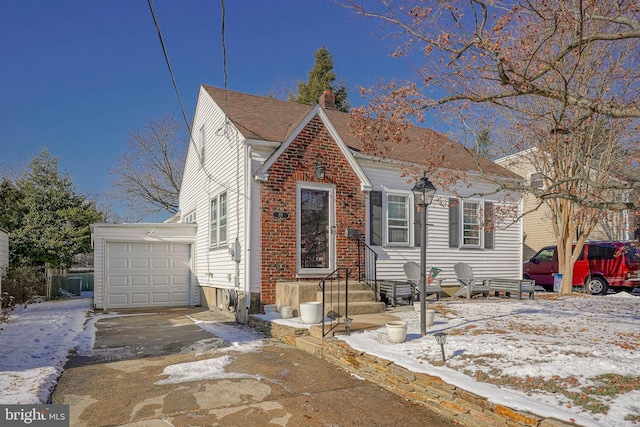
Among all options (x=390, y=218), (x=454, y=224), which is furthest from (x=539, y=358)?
(x=454, y=224)

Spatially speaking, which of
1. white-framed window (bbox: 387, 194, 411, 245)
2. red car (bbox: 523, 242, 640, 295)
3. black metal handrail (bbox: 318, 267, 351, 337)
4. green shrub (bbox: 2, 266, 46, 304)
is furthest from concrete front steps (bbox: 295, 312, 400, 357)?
green shrub (bbox: 2, 266, 46, 304)

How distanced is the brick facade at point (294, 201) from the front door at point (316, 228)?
6.3 inches

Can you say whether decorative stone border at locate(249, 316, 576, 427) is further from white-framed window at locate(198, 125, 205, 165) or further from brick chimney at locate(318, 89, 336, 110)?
brick chimney at locate(318, 89, 336, 110)

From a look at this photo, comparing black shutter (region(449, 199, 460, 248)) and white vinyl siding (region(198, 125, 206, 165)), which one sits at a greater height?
white vinyl siding (region(198, 125, 206, 165))

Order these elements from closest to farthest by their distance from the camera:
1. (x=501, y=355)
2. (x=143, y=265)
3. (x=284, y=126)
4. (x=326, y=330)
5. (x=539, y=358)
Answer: (x=539, y=358) < (x=501, y=355) < (x=326, y=330) < (x=284, y=126) < (x=143, y=265)

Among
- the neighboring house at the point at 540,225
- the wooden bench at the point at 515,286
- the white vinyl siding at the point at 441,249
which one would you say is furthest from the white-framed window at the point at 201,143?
the neighboring house at the point at 540,225

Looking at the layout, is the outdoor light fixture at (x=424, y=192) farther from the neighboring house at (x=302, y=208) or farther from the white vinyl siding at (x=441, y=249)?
the white vinyl siding at (x=441, y=249)

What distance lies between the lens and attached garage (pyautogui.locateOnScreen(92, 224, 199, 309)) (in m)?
14.3

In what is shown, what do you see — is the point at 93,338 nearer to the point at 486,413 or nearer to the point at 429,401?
the point at 429,401

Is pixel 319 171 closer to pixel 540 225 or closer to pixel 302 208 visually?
pixel 302 208

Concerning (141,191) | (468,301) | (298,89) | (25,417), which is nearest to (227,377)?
(25,417)

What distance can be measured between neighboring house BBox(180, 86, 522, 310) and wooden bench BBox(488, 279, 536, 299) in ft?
4.38

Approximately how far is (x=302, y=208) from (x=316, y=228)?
1.98ft

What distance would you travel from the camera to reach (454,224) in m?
14.0
